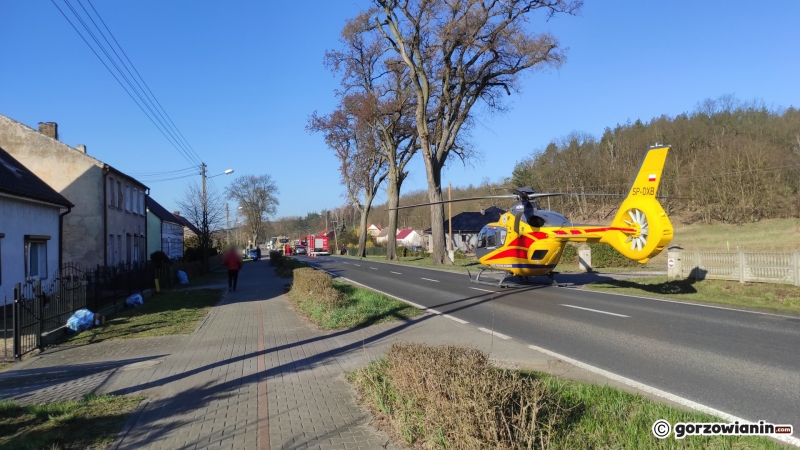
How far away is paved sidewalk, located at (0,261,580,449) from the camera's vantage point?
523cm

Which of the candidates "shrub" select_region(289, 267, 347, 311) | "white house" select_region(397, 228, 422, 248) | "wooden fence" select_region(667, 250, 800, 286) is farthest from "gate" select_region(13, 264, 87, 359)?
"white house" select_region(397, 228, 422, 248)

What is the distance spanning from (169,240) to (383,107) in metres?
23.8

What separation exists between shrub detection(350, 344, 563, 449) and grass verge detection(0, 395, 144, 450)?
8.97ft

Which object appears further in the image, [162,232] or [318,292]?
[162,232]

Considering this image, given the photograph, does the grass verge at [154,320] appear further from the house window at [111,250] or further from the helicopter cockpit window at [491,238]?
the helicopter cockpit window at [491,238]

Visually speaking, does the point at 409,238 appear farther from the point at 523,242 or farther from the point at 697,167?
the point at 523,242

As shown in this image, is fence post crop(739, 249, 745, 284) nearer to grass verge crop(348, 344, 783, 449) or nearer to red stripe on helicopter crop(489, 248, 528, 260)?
red stripe on helicopter crop(489, 248, 528, 260)

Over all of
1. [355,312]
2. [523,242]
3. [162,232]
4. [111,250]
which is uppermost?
[162,232]

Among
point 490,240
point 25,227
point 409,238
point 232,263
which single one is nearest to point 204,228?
point 232,263

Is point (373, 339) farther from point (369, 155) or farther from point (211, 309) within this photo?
point (369, 155)

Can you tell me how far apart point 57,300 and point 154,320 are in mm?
2429

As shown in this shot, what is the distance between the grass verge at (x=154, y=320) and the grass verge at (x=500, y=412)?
8.43 meters

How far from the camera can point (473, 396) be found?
4.21m

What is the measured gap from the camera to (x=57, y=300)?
1212 centimetres
